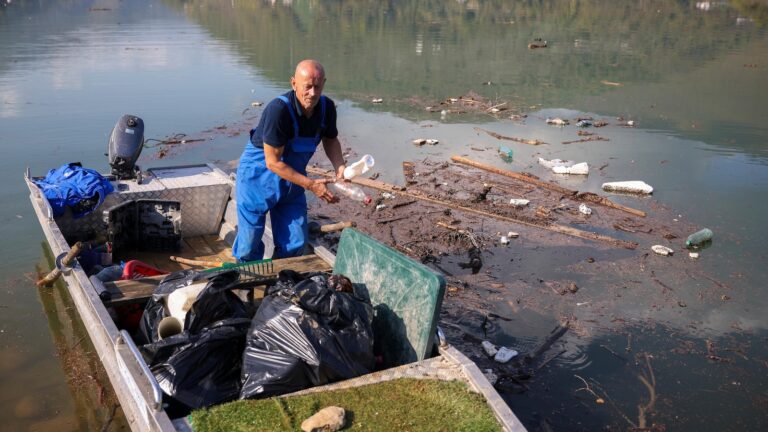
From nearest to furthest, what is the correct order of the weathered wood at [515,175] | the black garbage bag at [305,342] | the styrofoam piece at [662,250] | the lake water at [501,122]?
the black garbage bag at [305,342]
the lake water at [501,122]
the styrofoam piece at [662,250]
the weathered wood at [515,175]

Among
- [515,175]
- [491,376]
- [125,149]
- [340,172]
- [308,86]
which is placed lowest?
[491,376]

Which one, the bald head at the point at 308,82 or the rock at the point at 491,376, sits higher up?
the bald head at the point at 308,82

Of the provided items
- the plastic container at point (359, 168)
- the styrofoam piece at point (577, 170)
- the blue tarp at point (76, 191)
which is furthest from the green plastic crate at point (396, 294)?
the styrofoam piece at point (577, 170)

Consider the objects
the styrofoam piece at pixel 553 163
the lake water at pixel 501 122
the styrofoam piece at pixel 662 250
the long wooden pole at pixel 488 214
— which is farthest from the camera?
the styrofoam piece at pixel 553 163

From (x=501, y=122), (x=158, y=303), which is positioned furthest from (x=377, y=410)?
(x=501, y=122)

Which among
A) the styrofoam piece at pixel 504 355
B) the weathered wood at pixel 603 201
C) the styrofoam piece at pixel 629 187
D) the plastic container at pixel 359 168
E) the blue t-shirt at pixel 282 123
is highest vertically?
the blue t-shirt at pixel 282 123

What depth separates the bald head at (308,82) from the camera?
14.2ft

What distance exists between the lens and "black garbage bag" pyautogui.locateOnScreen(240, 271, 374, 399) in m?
3.31

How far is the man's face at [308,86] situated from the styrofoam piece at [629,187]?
557cm

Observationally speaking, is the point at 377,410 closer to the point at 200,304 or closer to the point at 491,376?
the point at 200,304

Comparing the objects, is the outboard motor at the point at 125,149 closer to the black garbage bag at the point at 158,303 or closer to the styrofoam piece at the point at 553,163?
the black garbage bag at the point at 158,303

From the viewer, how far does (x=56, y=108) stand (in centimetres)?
1288

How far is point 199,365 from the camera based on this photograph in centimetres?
342

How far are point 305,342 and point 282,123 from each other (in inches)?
67.1
